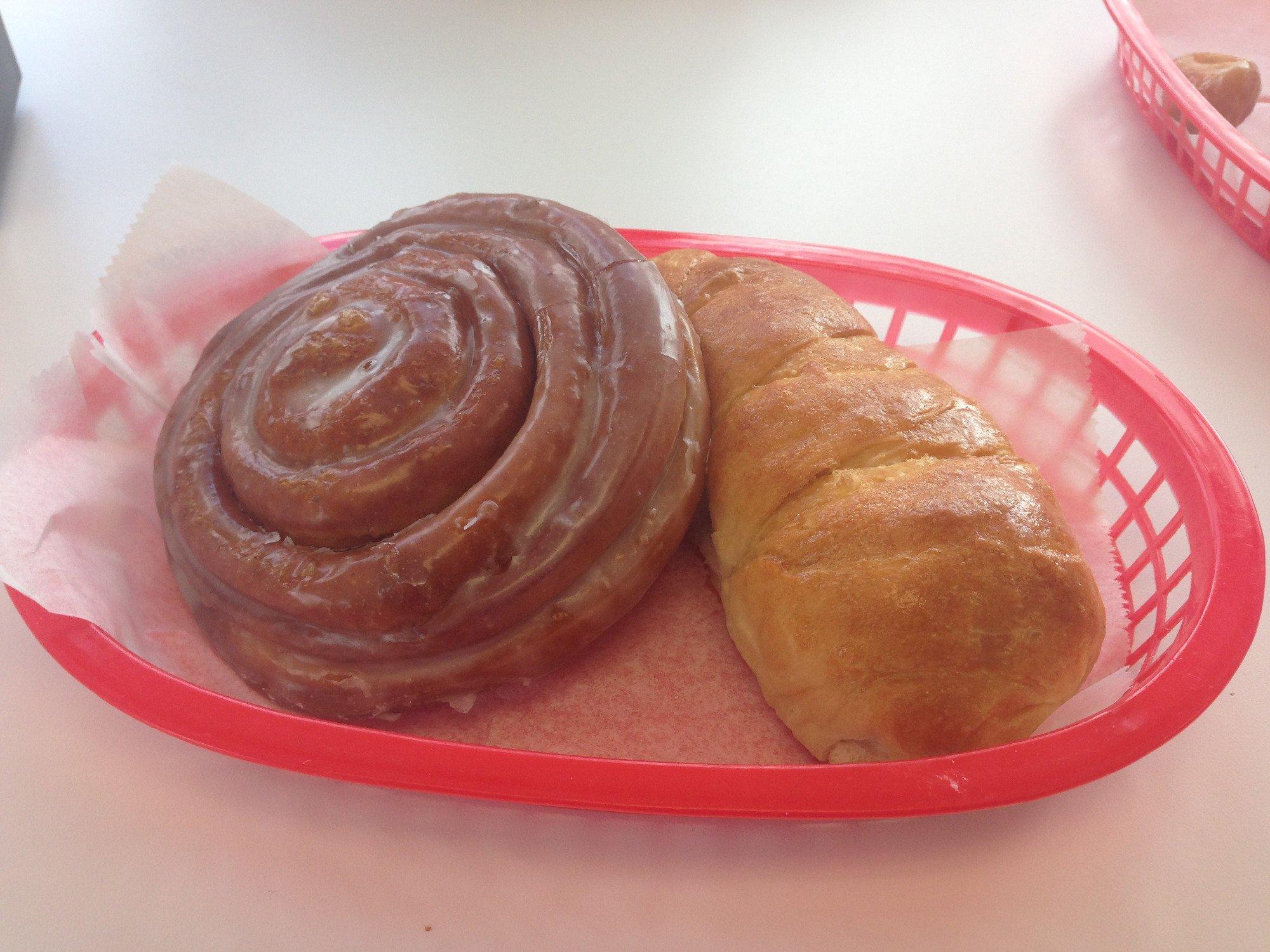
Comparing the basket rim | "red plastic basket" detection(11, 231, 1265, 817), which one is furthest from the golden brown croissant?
the basket rim

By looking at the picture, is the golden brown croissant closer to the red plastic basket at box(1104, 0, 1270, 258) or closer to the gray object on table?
the red plastic basket at box(1104, 0, 1270, 258)

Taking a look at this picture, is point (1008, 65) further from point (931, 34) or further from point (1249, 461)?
point (1249, 461)

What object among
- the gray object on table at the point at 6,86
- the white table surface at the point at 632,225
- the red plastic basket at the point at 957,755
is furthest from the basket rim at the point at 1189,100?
the gray object on table at the point at 6,86

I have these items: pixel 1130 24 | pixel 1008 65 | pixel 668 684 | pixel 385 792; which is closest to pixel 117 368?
pixel 385 792

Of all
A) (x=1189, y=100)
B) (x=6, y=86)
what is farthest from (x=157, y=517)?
(x=1189, y=100)

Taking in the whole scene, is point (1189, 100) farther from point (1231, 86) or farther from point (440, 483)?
point (440, 483)

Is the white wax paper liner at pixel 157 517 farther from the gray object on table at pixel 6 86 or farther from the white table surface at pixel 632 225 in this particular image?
the gray object on table at pixel 6 86
